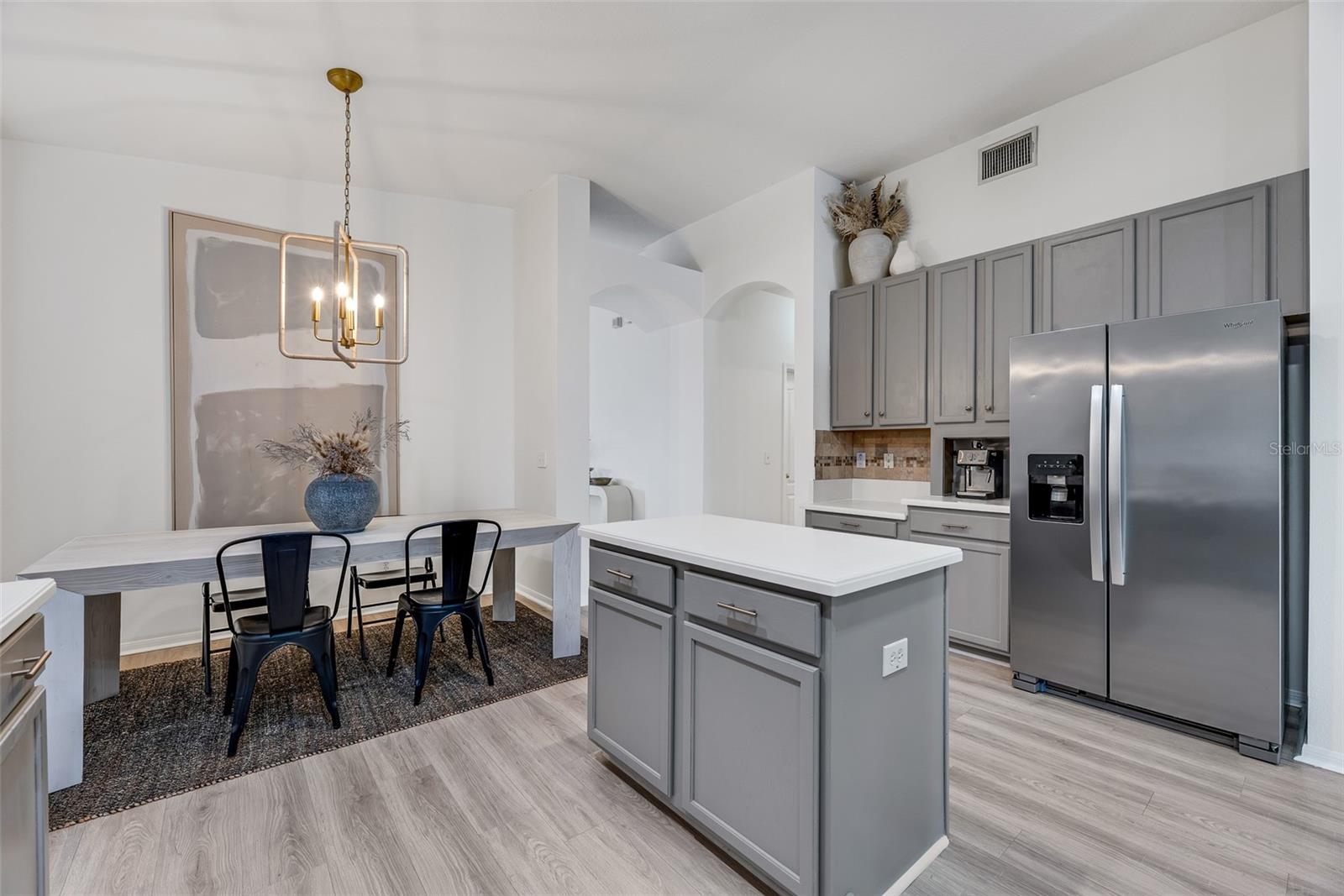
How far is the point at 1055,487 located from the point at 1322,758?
4.36 ft

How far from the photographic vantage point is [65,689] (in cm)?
A: 226

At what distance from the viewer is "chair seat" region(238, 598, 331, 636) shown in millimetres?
2529

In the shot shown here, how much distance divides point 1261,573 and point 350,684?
411 centimetres

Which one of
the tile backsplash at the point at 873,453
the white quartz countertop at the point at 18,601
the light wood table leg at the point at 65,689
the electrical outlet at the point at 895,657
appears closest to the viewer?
the white quartz countertop at the point at 18,601

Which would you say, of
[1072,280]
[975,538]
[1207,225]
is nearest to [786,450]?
[975,538]

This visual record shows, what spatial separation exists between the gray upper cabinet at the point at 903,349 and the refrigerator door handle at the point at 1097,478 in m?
1.17

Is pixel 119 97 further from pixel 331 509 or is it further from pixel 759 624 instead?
pixel 759 624

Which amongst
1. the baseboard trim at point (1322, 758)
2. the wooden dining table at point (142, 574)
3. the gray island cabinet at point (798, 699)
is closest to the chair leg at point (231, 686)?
the wooden dining table at point (142, 574)

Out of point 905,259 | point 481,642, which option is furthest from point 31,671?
point 905,259

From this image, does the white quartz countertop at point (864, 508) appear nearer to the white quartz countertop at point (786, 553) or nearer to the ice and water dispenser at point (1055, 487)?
the ice and water dispenser at point (1055, 487)

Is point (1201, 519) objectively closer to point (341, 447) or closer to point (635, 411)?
point (341, 447)

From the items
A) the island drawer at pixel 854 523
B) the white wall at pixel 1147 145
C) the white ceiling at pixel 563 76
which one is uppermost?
the white ceiling at pixel 563 76

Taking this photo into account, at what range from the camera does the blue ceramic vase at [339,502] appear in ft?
10.3

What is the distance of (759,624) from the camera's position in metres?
1.65
